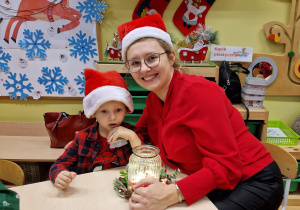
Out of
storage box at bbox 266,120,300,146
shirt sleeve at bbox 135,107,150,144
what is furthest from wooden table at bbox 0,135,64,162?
storage box at bbox 266,120,300,146

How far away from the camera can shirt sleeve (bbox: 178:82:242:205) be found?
0.97 m

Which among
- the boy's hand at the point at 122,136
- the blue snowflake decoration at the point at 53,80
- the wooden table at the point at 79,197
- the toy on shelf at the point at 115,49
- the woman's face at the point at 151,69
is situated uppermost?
the toy on shelf at the point at 115,49

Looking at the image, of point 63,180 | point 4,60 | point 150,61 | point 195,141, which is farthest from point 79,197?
point 4,60

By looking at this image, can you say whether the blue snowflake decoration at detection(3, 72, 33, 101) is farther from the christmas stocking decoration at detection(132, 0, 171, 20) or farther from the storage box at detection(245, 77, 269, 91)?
the storage box at detection(245, 77, 269, 91)

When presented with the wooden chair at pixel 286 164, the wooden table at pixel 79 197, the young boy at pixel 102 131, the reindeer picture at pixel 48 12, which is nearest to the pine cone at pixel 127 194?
the wooden table at pixel 79 197

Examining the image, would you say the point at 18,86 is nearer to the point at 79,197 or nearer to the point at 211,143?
the point at 79,197

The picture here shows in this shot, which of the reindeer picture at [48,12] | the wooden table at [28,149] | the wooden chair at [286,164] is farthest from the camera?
the reindeer picture at [48,12]

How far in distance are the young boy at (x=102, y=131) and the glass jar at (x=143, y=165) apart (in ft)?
0.80

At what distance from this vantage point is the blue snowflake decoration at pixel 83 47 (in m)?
2.15

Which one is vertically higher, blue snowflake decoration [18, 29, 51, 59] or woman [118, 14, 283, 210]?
blue snowflake decoration [18, 29, 51, 59]

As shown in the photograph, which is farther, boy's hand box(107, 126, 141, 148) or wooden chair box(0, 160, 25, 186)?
wooden chair box(0, 160, 25, 186)

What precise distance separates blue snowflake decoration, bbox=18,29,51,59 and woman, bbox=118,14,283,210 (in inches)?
49.2

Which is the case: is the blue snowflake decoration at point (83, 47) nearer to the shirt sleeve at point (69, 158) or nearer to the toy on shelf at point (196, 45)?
the toy on shelf at point (196, 45)

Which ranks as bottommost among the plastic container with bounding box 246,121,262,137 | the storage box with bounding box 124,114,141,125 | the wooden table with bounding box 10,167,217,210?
the wooden table with bounding box 10,167,217,210
